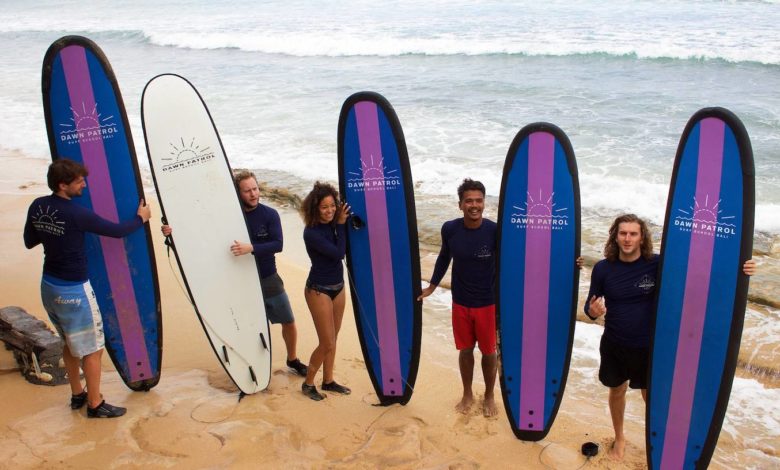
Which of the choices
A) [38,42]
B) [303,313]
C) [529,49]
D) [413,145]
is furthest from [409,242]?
[38,42]

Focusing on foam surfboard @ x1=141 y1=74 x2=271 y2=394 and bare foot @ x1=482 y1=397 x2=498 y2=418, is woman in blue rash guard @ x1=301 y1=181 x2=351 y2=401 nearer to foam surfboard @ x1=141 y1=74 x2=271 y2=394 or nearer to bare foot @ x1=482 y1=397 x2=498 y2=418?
foam surfboard @ x1=141 y1=74 x2=271 y2=394

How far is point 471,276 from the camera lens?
3727 mm

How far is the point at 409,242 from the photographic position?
4121 mm

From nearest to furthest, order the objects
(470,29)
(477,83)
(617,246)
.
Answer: (617,246)
(477,83)
(470,29)

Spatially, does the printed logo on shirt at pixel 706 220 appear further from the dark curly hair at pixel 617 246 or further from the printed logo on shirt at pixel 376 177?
the printed logo on shirt at pixel 376 177

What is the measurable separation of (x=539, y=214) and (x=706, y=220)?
0.83 metres

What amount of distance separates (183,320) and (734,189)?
3728 millimetres

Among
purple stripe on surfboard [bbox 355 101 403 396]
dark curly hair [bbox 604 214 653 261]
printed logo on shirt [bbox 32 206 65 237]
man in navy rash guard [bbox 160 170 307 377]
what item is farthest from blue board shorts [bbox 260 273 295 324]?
dark curly hair [bbox 604 214 653 261]

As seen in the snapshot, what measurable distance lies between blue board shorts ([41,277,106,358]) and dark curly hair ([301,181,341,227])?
1163 mm

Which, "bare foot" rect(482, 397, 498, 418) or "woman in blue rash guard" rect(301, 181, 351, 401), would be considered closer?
"woman in blue rash guard" rect(301, 181, 351, 401)

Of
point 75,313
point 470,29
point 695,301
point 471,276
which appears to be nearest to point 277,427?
point 75,313

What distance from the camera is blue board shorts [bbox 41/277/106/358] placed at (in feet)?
11.4

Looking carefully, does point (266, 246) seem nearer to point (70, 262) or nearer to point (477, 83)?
point (70, 262)

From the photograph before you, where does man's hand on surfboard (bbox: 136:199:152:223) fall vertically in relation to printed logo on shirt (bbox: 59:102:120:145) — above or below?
below
